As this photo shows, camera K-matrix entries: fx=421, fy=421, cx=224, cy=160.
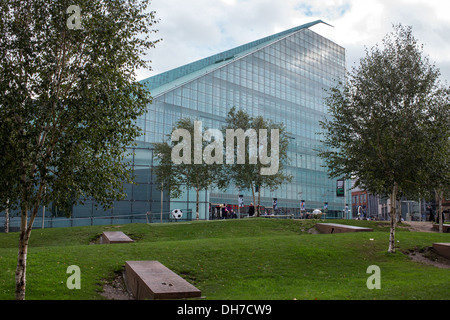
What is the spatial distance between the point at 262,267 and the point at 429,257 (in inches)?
383

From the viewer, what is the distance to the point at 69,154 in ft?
40.1

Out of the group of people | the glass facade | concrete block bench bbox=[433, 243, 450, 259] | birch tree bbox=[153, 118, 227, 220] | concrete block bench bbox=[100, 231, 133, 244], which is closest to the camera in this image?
concrete block bench bbox=[433, 243, 450, 259]

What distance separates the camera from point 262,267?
18281mm

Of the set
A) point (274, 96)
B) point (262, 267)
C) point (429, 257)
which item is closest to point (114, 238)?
point (262, 267)

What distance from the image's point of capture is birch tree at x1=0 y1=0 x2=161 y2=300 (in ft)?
39.2

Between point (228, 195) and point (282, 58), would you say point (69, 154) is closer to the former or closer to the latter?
point (228, 195)

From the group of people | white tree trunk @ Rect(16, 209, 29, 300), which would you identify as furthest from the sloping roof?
white tree trunk @ Rect(16, 209, 29, 300)

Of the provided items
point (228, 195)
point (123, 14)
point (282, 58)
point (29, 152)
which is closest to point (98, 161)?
point (29, 152)

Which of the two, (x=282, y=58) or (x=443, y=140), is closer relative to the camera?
(x=443, y=140)

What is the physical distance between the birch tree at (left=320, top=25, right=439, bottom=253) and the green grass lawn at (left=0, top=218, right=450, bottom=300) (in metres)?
3.33

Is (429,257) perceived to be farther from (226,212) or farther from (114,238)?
(226,212)

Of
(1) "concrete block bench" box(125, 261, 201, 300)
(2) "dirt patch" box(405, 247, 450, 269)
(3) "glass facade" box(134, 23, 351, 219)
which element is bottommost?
(2) "dirt patch" box(405, 247, 450, 269)

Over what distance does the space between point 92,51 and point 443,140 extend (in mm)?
18786

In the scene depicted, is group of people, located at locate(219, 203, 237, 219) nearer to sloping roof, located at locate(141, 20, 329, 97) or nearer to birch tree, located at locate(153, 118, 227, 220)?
birch tree, located at locate(153, 118, 227, 220)
